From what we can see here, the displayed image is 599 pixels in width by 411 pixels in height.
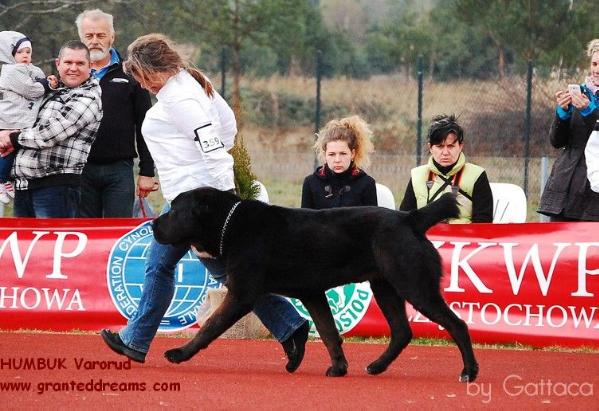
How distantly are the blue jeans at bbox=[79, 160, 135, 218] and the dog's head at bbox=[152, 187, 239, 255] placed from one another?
8.29 feet

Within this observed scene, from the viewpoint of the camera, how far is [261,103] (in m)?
28.9

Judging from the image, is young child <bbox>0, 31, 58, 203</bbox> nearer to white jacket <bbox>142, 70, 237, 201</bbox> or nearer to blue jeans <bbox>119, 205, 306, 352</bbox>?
white jacket <bbox>142, 70, 237, 201</bbox>

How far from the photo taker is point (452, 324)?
6.77 meters

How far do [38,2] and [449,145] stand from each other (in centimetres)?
1342

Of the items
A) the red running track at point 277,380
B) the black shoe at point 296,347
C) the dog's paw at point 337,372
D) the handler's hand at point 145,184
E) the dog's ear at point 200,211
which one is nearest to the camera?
the red running track at point 277,380

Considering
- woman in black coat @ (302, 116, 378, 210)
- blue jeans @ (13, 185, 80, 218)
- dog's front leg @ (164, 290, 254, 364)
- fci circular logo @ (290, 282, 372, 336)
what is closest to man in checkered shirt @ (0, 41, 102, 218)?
blue jeans @ (13, 185, 80, 218)

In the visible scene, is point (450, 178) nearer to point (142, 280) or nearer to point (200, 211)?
point (142, 280)

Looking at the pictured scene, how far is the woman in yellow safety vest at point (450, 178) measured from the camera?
905 centimetres

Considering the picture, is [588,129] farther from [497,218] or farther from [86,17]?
[86,17]

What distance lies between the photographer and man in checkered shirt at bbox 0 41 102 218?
8.86m

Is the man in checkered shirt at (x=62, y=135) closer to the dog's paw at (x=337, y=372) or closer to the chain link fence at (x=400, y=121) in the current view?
the chain link fence at (x=400, y=121)

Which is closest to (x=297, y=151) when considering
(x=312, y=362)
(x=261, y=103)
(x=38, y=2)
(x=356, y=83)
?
(x=261, y=103)

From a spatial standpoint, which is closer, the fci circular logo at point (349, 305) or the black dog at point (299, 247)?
the black dog at point (299, 247)

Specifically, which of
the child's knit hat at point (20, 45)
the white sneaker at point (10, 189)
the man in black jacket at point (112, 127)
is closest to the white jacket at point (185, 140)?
the man in black jacket at point (112, 127)
